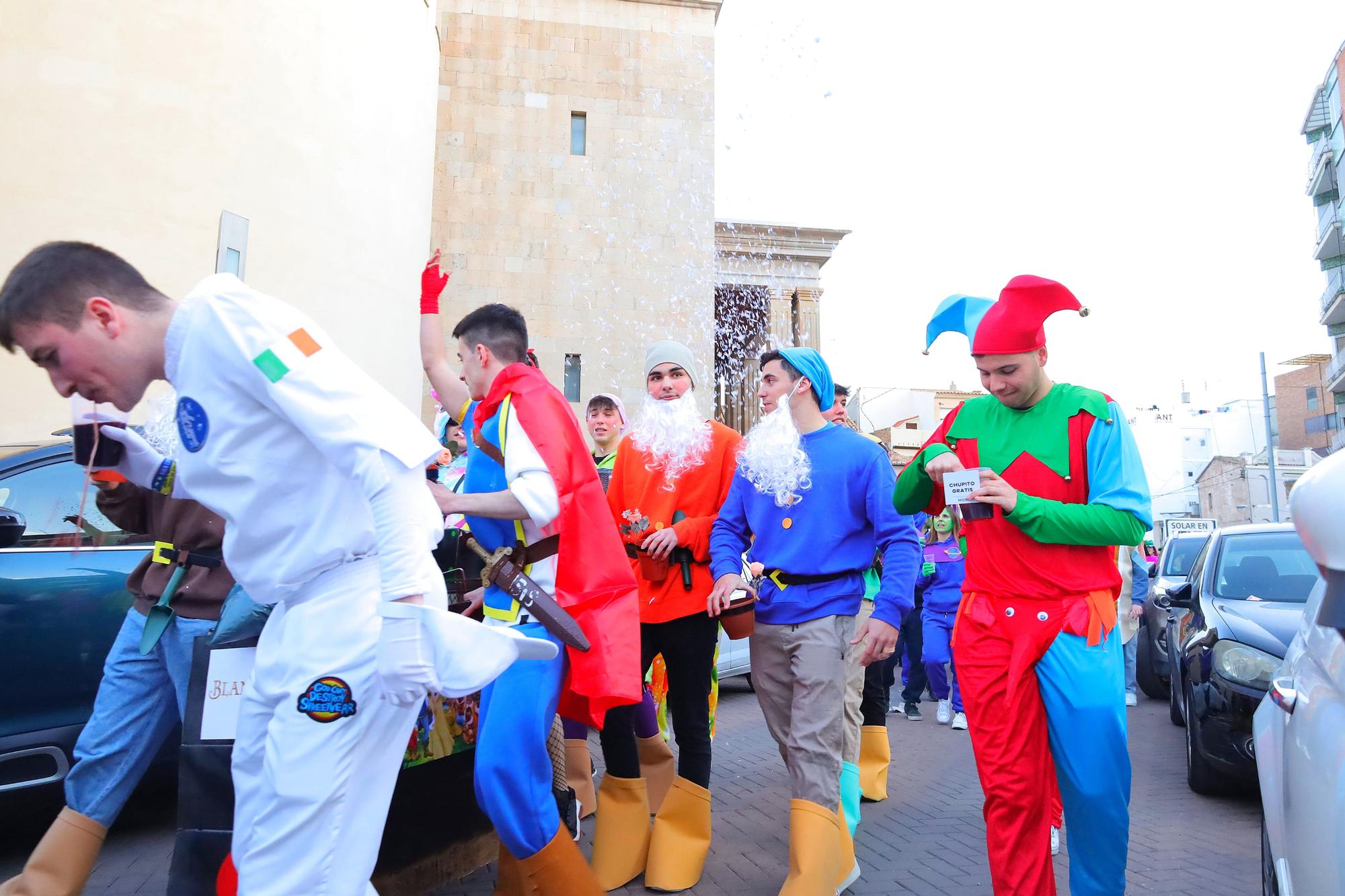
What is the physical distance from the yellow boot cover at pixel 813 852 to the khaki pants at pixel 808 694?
60mm

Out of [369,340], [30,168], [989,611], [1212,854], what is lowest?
[1212,854]

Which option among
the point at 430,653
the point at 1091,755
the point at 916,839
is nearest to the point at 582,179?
the point at 916,839

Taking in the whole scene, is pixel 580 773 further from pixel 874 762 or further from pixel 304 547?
pixel 304 547

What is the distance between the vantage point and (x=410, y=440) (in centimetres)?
214

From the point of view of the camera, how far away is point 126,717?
3.51m

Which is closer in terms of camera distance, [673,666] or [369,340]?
[673,666]

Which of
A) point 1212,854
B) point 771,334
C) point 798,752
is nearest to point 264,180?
point 798,752

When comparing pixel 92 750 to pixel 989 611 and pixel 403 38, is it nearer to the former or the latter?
pixel 989 611

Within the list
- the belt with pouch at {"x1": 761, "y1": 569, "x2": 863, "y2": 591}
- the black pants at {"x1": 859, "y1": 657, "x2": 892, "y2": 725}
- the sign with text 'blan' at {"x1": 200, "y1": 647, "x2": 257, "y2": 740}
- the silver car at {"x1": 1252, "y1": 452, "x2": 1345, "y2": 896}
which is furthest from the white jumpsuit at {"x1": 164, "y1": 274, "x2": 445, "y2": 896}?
the black pants at {"x1": 859, "y1": 657, "x2": 892, "y2": 725}

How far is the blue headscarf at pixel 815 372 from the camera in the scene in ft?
14.1

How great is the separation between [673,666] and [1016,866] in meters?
1.73

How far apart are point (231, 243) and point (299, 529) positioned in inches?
129

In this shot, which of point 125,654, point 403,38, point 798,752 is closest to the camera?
point 125,654

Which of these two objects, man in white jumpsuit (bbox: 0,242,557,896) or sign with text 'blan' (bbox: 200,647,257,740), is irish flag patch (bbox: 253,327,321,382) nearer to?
man in white jumpsuit (bbox: 0,242,557,896)
